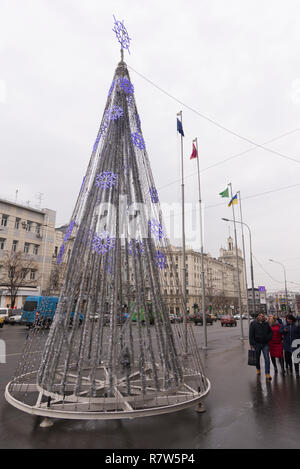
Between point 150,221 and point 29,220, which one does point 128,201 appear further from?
point 29,220

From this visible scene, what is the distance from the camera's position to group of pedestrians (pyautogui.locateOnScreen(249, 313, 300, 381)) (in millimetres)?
7723

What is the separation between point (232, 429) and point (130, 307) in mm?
2543

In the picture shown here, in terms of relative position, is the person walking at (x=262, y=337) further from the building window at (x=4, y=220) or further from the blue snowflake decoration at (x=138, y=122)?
the building window at (x=4, y=220)

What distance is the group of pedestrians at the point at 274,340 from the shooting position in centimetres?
772

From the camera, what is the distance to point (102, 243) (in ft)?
18.7

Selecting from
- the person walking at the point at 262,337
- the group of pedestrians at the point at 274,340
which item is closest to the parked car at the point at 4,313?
the group of pedestrians at the point at 274,340

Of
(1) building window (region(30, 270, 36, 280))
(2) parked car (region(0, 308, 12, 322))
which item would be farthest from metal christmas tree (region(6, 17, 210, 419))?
(1) building window (region(30, 270, 36, 280))

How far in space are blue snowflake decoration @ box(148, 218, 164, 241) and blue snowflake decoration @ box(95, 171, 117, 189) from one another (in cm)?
113

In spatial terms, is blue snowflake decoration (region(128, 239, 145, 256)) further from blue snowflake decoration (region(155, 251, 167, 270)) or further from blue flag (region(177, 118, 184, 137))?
blue flag (region(177, 118, 184, 137))

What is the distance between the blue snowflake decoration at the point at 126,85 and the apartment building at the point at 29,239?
3269 cm

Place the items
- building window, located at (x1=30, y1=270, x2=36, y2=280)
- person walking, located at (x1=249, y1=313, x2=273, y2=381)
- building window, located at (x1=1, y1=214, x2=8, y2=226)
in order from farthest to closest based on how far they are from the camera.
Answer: building window, located at (x1=30, y1=270, x2=36, y2=280) → building window, located at (x1=1, y1=214, x2=8, y2=226) → person walking, located at (x1=249, y1=313, x2=273, y2=381)

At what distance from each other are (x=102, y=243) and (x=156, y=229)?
1315 mm

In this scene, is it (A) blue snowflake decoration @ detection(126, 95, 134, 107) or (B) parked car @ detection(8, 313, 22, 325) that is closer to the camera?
(A) blue snowflake decoration @ detection(126, 95, 134, 107)

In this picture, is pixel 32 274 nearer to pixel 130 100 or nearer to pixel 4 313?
pixel 4 313
